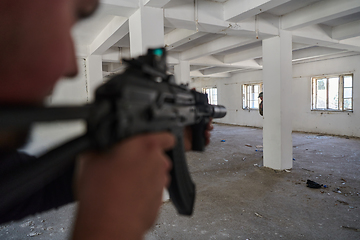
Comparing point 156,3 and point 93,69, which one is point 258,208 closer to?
point 156,3

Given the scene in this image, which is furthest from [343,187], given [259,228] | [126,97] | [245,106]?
[245,106]

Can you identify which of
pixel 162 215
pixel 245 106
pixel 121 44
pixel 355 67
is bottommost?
pixel 162 215

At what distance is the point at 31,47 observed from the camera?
358 mm

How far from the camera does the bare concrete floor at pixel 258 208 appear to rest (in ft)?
6.50

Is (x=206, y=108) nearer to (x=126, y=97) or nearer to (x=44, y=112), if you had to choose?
(x=126, y=97)

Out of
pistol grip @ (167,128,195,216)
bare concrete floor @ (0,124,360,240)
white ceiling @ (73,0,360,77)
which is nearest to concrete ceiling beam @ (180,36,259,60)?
white ceiling @ (73,0,360,77)

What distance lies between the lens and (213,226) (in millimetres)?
2068

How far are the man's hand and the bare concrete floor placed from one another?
1667 mm

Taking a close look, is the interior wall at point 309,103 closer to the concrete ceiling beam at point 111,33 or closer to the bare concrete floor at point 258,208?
the bare concrete floor at point 258,208

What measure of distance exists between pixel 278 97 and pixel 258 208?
1.92m

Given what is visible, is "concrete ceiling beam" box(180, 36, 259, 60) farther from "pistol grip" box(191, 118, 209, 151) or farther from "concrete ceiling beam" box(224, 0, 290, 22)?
"pistol grip" box(191, 118, 209, 151)

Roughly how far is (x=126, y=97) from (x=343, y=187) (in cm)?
344

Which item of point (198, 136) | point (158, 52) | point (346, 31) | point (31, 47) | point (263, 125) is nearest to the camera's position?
point (31, 47)

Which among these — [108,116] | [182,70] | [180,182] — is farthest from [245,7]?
[182,70]
